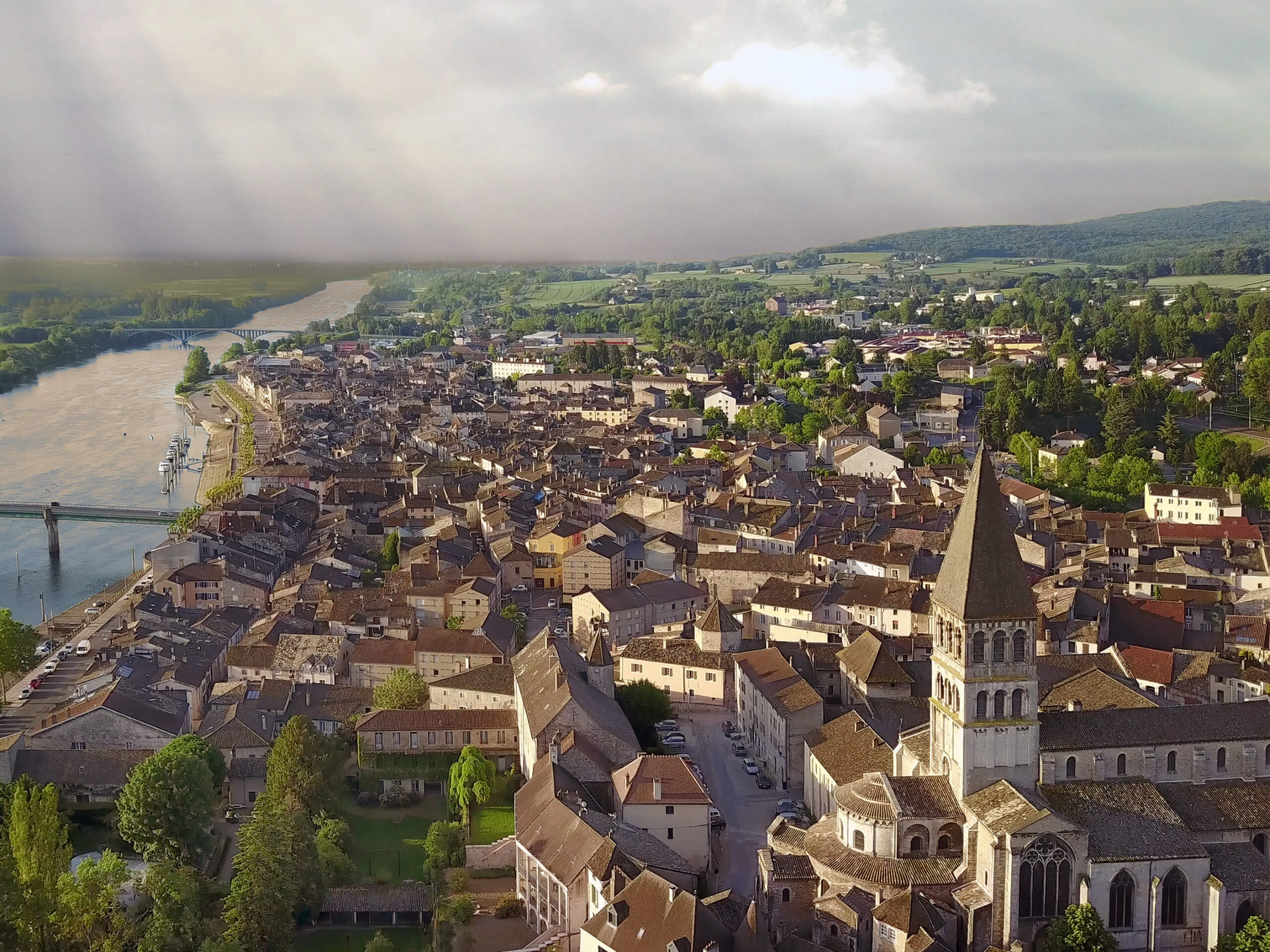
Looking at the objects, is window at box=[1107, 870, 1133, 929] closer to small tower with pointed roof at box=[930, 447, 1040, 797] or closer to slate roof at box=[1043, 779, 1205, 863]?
slate roof at box=[1043, 779, 1205, 863]

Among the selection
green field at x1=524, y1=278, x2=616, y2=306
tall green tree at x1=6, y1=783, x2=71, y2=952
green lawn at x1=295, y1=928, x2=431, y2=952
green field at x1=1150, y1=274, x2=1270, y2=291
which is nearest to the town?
green lawn at x1=295, y1=928, x2=431, y2=952

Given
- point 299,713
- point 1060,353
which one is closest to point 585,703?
point 299,713


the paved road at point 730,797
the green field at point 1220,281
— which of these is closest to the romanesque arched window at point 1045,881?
the paved road at point 730,797

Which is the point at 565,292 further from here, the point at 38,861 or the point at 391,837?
the point at 38,861

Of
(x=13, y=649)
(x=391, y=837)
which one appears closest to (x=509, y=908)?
(x=391, y=837)

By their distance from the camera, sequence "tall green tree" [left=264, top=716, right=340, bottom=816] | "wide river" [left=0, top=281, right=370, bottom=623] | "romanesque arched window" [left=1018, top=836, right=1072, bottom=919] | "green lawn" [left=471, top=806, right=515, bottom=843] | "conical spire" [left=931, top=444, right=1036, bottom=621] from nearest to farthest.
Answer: "romanesque arched window" [left=1018, top=836, right=1072, bottom=919]
"conical spire" [left=931, top=444, right=1036, bottom=621]
"green lawn" [left=471, top=806, right=515, bottom=843]
"tall green tree" [left=264, top=716, right=340, bottom=816]
"wide river" [left=0, top=281, right=370, bottom=623]

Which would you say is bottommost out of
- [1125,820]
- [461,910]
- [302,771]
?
[461,910]
